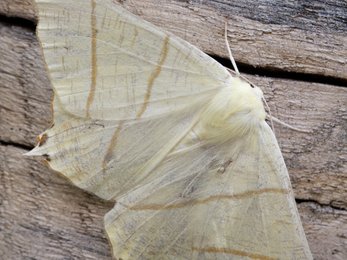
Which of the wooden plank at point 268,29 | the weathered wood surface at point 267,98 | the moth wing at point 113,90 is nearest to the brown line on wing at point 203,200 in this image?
the moth wing at point 113,90

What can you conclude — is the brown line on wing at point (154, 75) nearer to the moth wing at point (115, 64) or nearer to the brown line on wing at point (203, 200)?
the moth wing at point (115, 64)

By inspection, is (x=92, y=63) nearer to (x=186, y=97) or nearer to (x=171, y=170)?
(x=186, y=97)

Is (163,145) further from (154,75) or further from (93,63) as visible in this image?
(93,63)

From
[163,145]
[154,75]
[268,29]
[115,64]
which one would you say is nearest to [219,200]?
[163,145]

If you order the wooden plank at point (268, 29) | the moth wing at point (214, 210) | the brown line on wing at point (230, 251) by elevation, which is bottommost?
the brown line on wing at point (230, 251)

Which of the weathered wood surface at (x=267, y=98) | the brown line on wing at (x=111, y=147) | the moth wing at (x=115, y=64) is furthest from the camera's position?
the weathered wood surface at (x=267, y=98)

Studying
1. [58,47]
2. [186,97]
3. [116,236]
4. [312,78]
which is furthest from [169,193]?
[312,78]
